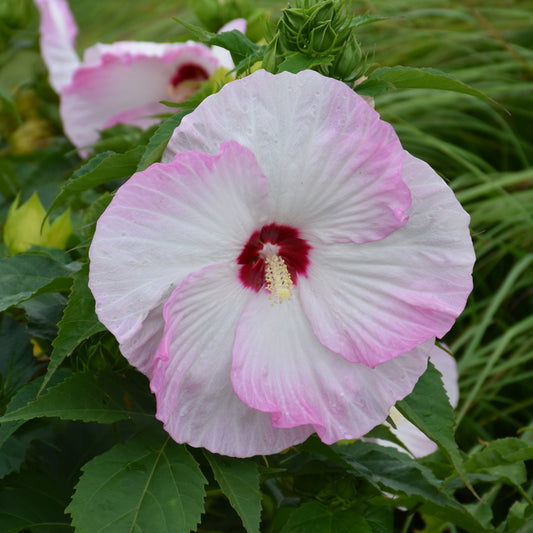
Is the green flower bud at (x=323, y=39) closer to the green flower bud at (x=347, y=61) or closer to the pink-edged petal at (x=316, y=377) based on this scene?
the green flower bud at (x=347, y=61)

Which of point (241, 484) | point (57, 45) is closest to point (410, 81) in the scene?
point (241, 484)

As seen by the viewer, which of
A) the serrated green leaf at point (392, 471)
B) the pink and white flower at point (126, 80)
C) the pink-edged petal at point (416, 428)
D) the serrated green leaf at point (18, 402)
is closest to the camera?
the serrated green leaf at point (18, 402)

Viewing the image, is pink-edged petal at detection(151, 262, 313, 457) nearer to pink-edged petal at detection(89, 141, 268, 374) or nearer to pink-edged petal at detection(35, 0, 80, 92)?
pink-edged petal at detection(89, 141, 268, 374)

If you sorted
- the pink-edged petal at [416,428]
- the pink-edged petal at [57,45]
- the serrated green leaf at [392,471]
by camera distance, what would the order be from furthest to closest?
the pink-edged petal at [57,45]
the pink-edged petal at [416,428]
the serrated green leaf at [392,471]

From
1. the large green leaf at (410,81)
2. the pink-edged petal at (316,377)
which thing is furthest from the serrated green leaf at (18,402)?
the large green leaf at (410,81)

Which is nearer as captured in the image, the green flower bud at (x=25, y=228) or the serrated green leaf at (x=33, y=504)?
the serrated green leaf at (x=33, y=504)

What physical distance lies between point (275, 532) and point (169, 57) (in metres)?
0.74

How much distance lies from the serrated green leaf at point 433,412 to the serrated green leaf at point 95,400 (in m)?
0.28

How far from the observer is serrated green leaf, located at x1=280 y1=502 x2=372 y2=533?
0.85 metres

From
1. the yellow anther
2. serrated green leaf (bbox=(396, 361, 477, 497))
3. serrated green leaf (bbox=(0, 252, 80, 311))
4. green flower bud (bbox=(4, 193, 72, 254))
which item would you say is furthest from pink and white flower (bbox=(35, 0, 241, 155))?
serrated green leaf (bbox=(396, 361, 477, 497))

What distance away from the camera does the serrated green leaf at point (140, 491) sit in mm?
708

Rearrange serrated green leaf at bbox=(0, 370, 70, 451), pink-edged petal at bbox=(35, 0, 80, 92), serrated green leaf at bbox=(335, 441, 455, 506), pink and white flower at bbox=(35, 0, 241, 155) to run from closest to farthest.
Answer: serrated green leaf at bbox=(0, 370, 70, 451), serrated green leaf at bbox=(335, 441, 455, 506), pink and white flower at bbox=(35, 0, 241, 155), pink-edged petal at bbox=(35, 0, 80, 92)

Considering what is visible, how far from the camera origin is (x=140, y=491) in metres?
0.74

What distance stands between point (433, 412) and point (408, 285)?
0.14 m
